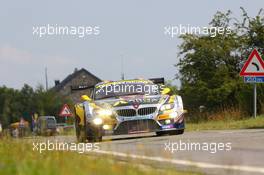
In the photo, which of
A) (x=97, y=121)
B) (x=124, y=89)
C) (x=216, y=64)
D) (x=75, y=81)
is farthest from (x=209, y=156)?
(x=75, y=81)

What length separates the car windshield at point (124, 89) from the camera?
17.3m

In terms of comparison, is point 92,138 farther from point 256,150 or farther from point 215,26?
point 215,26

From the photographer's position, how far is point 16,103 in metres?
127

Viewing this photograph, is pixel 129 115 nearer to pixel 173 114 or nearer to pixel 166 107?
pixel 166 107

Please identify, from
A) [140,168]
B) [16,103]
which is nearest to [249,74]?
[140,168]

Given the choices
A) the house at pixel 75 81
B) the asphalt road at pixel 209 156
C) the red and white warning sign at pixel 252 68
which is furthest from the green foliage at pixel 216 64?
the house at pixel 75 81

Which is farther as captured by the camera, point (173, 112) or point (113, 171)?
point (173, 112)

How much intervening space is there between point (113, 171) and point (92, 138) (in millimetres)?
9819

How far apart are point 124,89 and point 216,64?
25.4 meters

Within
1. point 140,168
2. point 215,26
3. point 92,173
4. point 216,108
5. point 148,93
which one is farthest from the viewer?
point 215,26

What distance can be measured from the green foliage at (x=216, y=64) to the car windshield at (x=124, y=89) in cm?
2184

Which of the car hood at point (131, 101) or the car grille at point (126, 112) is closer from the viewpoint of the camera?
the car grille at point (126, 112)

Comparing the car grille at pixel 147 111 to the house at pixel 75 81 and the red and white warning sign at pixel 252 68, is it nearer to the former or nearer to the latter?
the red and white warning sign at pixel 252 68

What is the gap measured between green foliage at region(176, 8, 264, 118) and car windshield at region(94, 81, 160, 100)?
71.6 feet
